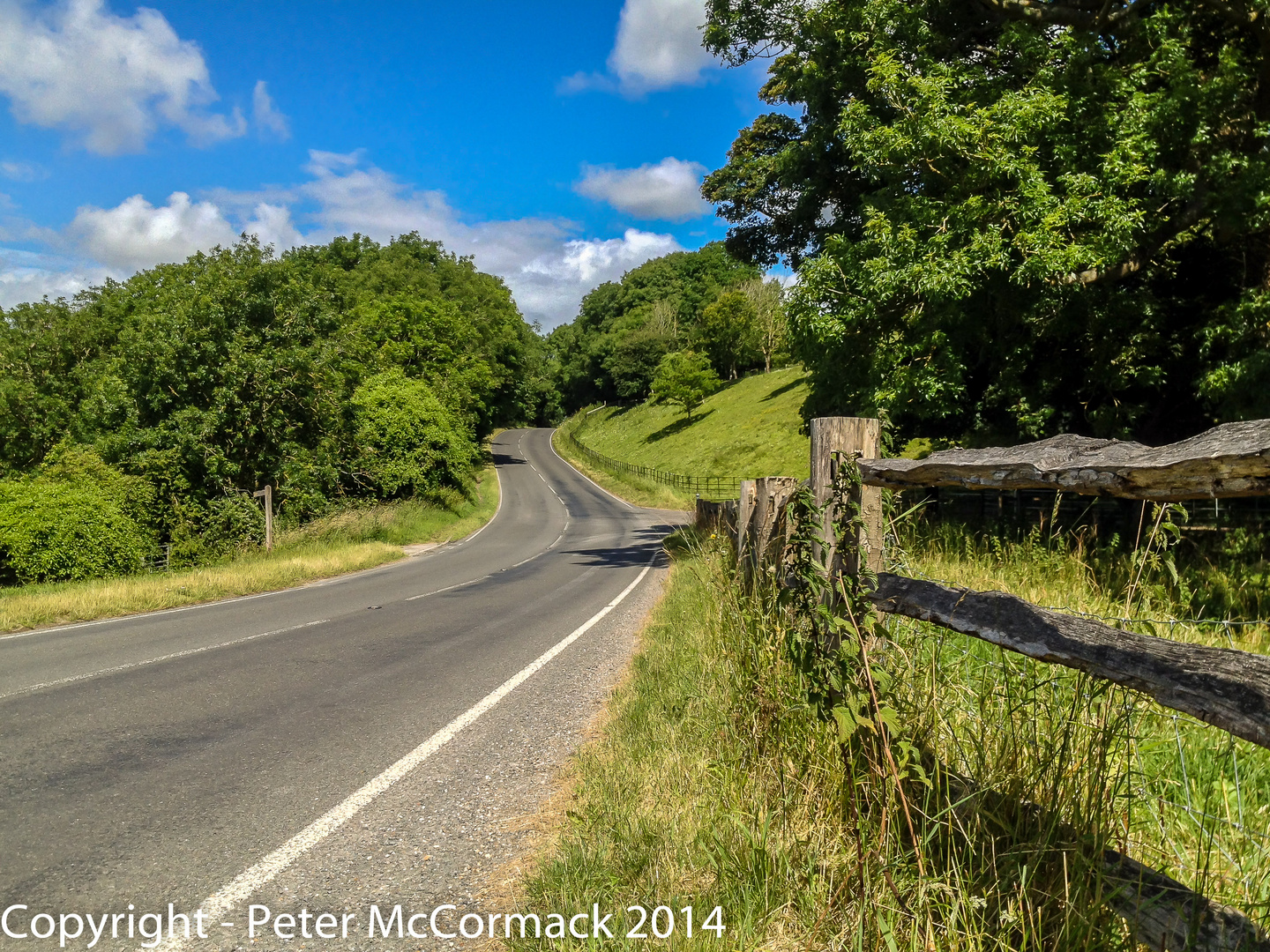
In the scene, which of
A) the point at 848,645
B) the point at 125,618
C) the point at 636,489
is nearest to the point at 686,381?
the point at 636,489

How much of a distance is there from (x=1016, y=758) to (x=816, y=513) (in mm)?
1155

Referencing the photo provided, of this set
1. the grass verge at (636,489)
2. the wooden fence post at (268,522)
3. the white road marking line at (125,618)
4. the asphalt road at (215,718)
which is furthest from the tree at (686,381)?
the white road marking line at (125,618)

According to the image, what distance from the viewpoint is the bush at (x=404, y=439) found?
3312 centimetres

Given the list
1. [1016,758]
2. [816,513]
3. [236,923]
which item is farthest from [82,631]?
[1016,758]

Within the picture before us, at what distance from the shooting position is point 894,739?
9.23ft

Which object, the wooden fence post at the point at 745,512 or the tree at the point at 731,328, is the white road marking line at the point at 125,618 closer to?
the wooden fence post at the point at 745,512

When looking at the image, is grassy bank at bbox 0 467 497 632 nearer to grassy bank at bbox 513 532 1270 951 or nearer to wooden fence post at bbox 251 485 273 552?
wooden fence post at bbox 251 485 273 552

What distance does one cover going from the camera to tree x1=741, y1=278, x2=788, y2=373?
69.2 m

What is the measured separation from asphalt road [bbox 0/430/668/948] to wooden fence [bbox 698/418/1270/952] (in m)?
3.44

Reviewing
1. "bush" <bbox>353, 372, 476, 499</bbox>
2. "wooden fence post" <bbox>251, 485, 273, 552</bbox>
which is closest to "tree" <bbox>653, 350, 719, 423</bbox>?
"bush" <bbox>353, 372, 476, 499</bbox>

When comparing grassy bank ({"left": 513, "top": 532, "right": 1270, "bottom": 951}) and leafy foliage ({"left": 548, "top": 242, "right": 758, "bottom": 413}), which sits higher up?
leafy foliage ({"left": 548, "top": 242, "right": 758, "bottom": 413})

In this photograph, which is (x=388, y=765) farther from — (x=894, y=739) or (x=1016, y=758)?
(x=1016, y=758)

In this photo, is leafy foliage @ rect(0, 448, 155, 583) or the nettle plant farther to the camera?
leafy foliage @ rect(0, 448, 155, 583)

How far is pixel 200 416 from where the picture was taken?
23609 millimetres
